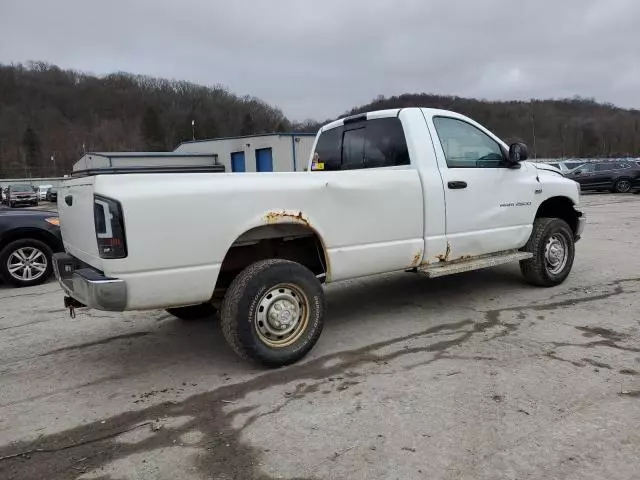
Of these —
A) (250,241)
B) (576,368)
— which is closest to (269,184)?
(250,241)

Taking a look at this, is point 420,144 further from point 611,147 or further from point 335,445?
point 611,147

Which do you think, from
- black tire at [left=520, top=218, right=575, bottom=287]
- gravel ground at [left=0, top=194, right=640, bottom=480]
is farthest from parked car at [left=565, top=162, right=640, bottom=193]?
gravel ground at [left=0, top=194, right=640, bottom=480]

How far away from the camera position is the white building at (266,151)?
1303 inches

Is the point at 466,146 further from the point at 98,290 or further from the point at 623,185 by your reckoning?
the point at 623,185

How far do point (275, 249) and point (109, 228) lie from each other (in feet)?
5.09

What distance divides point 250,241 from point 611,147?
104567 millimetres

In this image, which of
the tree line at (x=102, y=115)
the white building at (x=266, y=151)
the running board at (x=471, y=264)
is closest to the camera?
the running board at (x=471, y=264)

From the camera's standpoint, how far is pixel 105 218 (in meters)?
3.35

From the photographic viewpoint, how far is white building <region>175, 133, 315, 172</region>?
33094 mm

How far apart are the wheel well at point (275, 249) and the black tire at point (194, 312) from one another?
1.05 m

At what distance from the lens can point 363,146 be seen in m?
5.42

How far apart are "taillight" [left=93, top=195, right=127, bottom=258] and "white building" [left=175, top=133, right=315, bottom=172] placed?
25926mm

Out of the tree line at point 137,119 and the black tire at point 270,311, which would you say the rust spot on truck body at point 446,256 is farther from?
the tree line at point 137,119

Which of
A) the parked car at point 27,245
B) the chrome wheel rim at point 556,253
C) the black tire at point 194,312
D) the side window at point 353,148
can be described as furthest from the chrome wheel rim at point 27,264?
the chrome wheel rim at point 556,253
